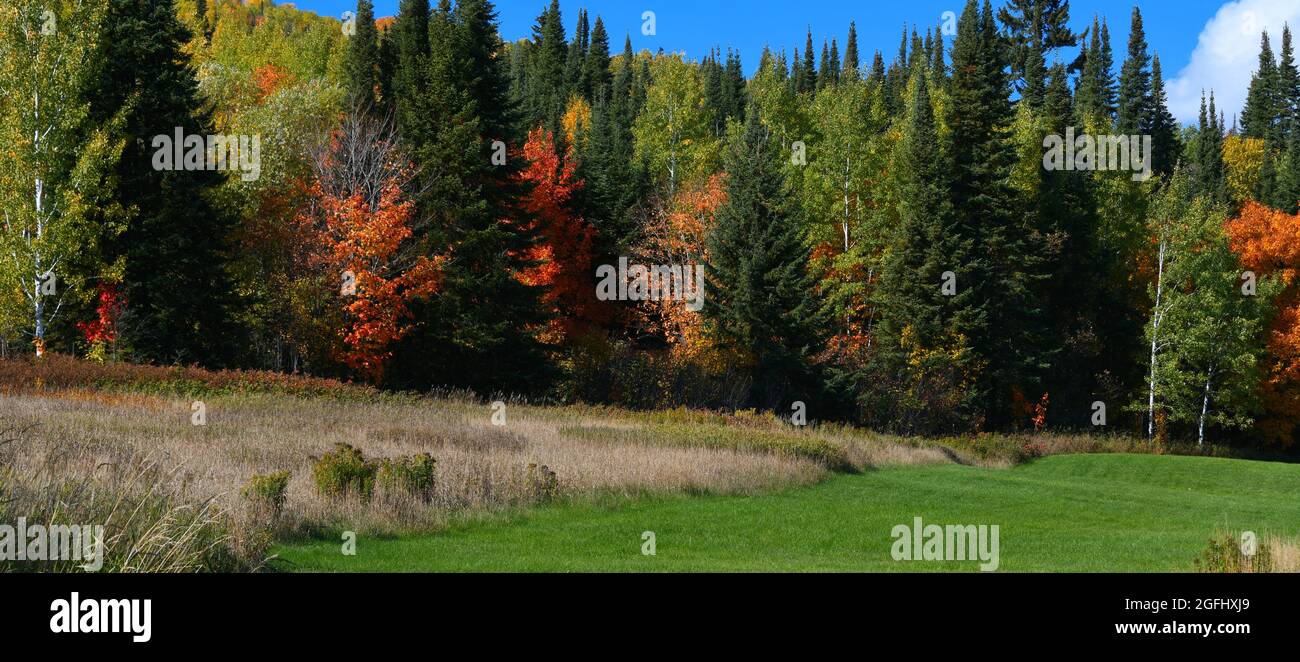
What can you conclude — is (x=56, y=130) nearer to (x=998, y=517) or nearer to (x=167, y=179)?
(x=167, y=179)

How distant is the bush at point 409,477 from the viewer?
15188 millimetres

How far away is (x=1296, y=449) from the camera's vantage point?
186 ft

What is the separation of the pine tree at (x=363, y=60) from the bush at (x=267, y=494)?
5446 cm

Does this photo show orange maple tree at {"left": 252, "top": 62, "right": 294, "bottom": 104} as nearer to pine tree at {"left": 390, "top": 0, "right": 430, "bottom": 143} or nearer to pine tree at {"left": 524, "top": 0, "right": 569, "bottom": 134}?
pine tree at {"left": 390, "top": 0, "right": 430, "bottom": 143}

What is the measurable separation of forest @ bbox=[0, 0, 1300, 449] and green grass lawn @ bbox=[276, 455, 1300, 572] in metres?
18.2

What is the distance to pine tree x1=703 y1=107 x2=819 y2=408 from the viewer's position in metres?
43.2

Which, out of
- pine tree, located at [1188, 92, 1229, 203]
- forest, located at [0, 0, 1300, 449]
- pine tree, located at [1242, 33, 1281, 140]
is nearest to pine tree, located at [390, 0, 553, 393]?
forest, located at [0, 0, 1300, 449]

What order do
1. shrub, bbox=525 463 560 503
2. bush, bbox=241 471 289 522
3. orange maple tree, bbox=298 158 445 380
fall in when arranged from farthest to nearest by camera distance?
orange maple tree, bbox=298 158 445 380, shrub, bbox=525 463 560 503, bush, bbox=241 471 289 522

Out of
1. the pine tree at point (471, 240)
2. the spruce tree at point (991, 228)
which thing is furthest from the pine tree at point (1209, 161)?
the pine tree at point (471, 240)

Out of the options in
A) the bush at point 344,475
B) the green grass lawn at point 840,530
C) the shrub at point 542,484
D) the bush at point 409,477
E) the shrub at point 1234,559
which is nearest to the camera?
the shrub at point 1234,559

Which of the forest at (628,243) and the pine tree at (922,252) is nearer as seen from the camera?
the forest at (628,243)

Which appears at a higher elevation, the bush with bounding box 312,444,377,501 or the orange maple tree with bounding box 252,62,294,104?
the orange maple tree with bounding box 252,62,294,104

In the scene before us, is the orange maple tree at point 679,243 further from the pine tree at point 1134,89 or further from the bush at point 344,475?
the pine tree at point 1134,89
